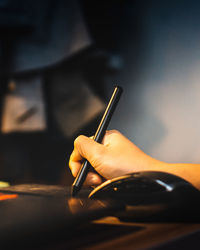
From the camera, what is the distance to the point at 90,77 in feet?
3.95

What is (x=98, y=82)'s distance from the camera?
4.02 ft

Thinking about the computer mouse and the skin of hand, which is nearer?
the computer mouse

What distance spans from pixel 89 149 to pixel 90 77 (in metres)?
0.85

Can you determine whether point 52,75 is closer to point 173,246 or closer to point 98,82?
point 98,82

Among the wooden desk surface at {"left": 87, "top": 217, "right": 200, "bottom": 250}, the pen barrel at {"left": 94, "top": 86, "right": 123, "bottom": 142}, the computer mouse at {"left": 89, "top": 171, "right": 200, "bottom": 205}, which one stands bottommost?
the wooden desk surface at {"left": 87, "top": 217, "right": 200, "bottom": 250}

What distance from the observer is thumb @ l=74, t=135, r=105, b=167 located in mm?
375

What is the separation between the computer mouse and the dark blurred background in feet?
2.48

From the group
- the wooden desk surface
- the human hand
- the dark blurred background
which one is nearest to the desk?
the wooden desk surface

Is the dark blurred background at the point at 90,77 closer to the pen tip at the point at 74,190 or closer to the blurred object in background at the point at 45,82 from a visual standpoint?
the blurred object in background at the point at 45,82

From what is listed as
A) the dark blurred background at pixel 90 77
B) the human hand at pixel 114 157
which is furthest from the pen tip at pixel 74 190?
the dark blurred background at pixel 90 77

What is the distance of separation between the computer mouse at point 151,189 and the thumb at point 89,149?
0.10 m

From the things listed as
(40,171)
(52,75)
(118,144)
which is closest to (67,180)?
(40,171)

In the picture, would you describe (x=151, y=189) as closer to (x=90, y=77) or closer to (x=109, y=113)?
(x=109, y=113)

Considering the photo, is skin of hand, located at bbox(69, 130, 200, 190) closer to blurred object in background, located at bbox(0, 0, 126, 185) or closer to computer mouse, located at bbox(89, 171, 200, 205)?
computer mouse, located at bbox(89, 171, 200, 205)
